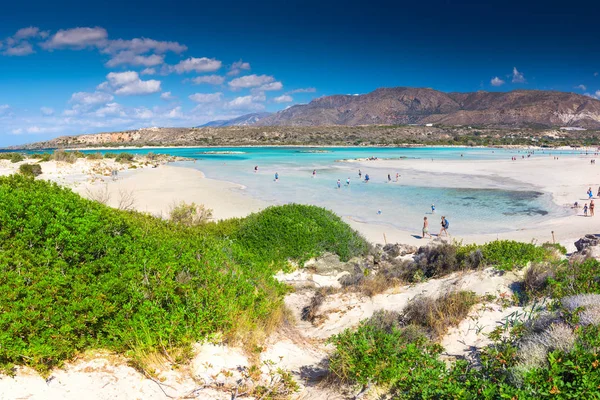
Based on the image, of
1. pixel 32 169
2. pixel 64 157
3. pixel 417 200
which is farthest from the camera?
pixel 64 157

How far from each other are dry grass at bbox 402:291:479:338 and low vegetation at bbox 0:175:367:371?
2132mm

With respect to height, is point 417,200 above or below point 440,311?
below

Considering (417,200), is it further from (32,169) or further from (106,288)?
(32,169)

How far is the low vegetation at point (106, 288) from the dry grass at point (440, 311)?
6.99ft

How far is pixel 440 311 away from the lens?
5.62 meters

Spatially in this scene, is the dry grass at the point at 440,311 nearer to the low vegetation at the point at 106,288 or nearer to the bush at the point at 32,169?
the low vegetation at the point at 106,288

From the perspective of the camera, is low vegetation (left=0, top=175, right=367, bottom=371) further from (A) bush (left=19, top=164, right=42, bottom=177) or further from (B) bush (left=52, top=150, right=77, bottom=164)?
(B) bush (left=52, top=150, right=77, bottom=164)

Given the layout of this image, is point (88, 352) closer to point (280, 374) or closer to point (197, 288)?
point (197, 288)

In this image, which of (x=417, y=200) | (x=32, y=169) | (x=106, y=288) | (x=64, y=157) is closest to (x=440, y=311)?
(x=106, y=288)

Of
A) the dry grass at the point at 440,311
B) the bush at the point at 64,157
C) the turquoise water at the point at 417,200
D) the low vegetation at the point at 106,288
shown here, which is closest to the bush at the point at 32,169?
the bush at the point at 64,157

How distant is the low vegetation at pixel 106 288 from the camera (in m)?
3.84

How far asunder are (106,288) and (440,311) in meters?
4.67

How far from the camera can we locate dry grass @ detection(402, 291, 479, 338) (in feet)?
17.7

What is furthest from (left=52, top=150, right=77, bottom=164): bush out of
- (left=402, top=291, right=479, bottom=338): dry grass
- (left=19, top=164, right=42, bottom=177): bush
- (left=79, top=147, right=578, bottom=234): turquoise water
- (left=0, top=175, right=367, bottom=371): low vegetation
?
(left=402, top=291, right=479, bottom=338): dry grass
